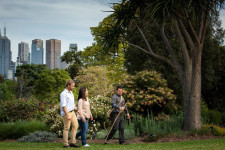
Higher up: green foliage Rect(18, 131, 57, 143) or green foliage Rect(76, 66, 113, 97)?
green foliage Rect(76, 66, 113, 97)

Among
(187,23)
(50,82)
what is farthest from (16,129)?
(50,82)

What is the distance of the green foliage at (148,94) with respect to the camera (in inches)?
541

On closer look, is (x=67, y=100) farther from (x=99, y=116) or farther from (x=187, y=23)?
(x=187, y=23)

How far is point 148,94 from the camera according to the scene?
45.5 feet

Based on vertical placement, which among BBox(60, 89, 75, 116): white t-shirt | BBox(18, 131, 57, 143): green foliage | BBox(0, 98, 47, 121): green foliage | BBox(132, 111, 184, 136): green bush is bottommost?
BBox(18, 131, 57, 143): green foliage

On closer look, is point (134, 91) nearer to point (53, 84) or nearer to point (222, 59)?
point (222, 59)

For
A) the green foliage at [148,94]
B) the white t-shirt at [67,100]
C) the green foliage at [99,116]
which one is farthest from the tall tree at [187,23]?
the white t-shirt at [67,100]

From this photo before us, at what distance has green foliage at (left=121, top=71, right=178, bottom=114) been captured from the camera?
1375cm

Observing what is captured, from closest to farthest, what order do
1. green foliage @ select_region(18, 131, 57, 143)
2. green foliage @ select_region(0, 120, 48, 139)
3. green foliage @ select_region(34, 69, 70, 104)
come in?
green foliage @ select_region(18, 131, 57, 143)
green foliage @ select_region(0, 120, 48, 139)
green foliage @ select_region(34, 69, 70, 104)

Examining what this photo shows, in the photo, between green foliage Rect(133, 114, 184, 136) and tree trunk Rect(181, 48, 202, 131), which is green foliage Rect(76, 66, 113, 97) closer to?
green foliage Rect(133, 114, 184, 136)

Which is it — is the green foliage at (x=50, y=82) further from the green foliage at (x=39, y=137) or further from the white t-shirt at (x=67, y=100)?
the white t-shirt at (x=67, y=100)

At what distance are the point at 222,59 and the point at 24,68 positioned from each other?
52.4 meters

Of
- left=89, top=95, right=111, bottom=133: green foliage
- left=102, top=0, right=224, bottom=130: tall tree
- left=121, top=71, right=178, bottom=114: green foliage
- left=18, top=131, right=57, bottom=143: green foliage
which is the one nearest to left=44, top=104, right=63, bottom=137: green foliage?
left=18, top=131, right=57, bottom=143: green foliage

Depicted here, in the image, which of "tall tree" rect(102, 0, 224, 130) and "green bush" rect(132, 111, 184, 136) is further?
"green bush" rect(132, 111, 184, 136)
